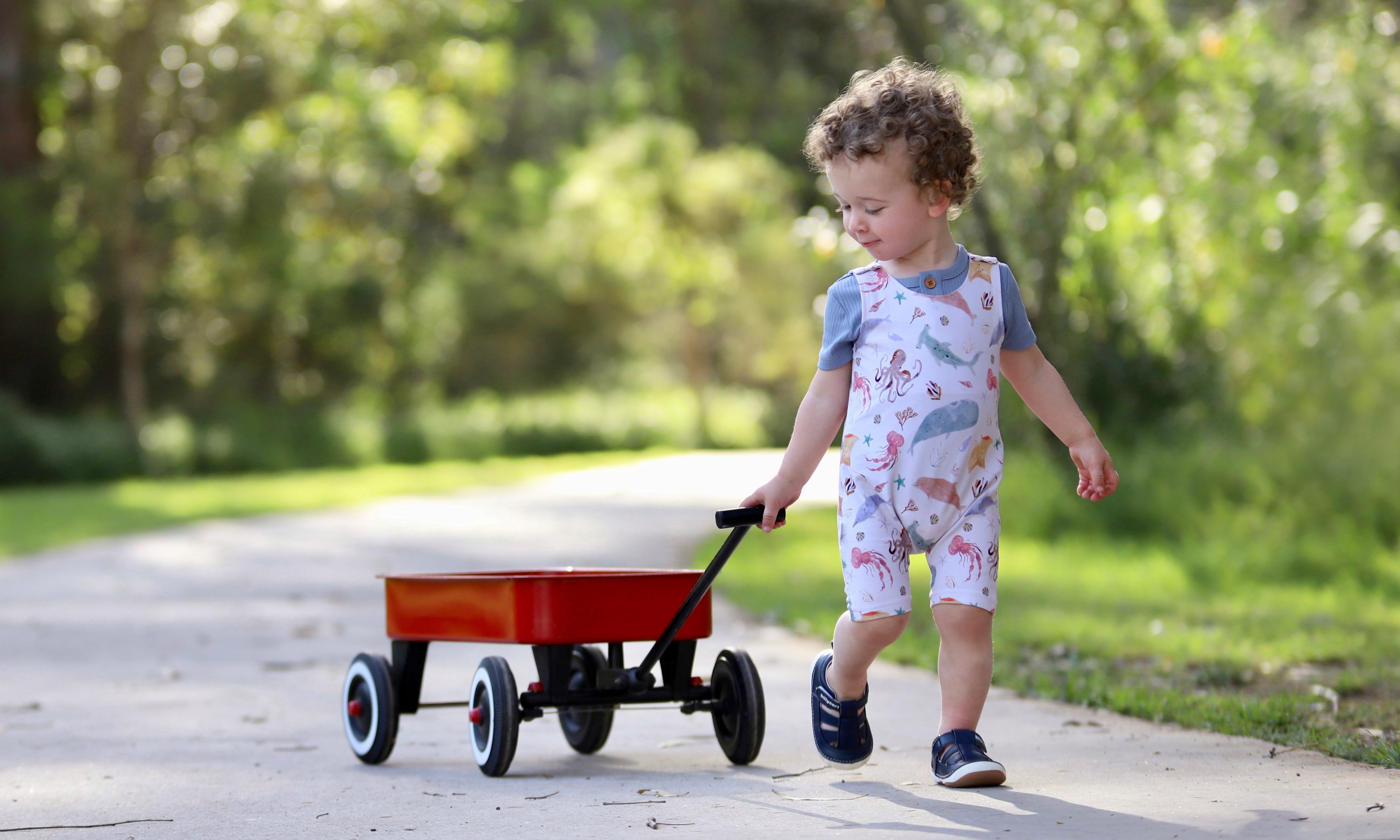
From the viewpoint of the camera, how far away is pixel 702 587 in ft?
13.7

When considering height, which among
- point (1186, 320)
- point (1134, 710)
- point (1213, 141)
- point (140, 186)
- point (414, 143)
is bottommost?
point (1134, 710)

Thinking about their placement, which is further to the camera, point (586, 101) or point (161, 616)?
point (586, 101)

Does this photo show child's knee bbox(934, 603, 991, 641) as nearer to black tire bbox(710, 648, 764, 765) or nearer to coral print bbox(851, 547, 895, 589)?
coral print bbox(851, 547, 895, 589)

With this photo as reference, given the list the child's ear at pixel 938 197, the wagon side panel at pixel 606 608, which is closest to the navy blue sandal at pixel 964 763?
the wagon side panel at pixel 606 608

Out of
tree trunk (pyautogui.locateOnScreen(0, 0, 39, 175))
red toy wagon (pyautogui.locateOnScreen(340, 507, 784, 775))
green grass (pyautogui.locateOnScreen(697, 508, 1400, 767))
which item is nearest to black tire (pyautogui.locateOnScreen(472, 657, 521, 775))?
red toy wagon (pyautogui.locateOnScreen(340, 507, 784, 775))

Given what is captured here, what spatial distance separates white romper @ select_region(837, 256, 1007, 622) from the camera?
384 centimetres

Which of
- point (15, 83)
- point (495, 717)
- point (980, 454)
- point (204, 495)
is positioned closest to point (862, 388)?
point (980, 454)

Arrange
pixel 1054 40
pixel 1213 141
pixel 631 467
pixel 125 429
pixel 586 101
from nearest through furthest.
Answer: pixel 1054 40
pixel 1213 141
pixel 125 429
pixel 631 467
pixel 586 101

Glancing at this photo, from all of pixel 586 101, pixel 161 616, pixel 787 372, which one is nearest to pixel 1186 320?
pixel 161 616

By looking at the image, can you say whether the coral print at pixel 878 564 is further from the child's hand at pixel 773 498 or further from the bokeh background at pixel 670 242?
the bokeh background at pixel 670 242

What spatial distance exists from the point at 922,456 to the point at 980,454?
16 cm

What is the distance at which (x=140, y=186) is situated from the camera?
91.5 feet

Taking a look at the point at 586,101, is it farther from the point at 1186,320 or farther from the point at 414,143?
the point at 1186,320

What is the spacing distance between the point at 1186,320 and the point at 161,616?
811cm
